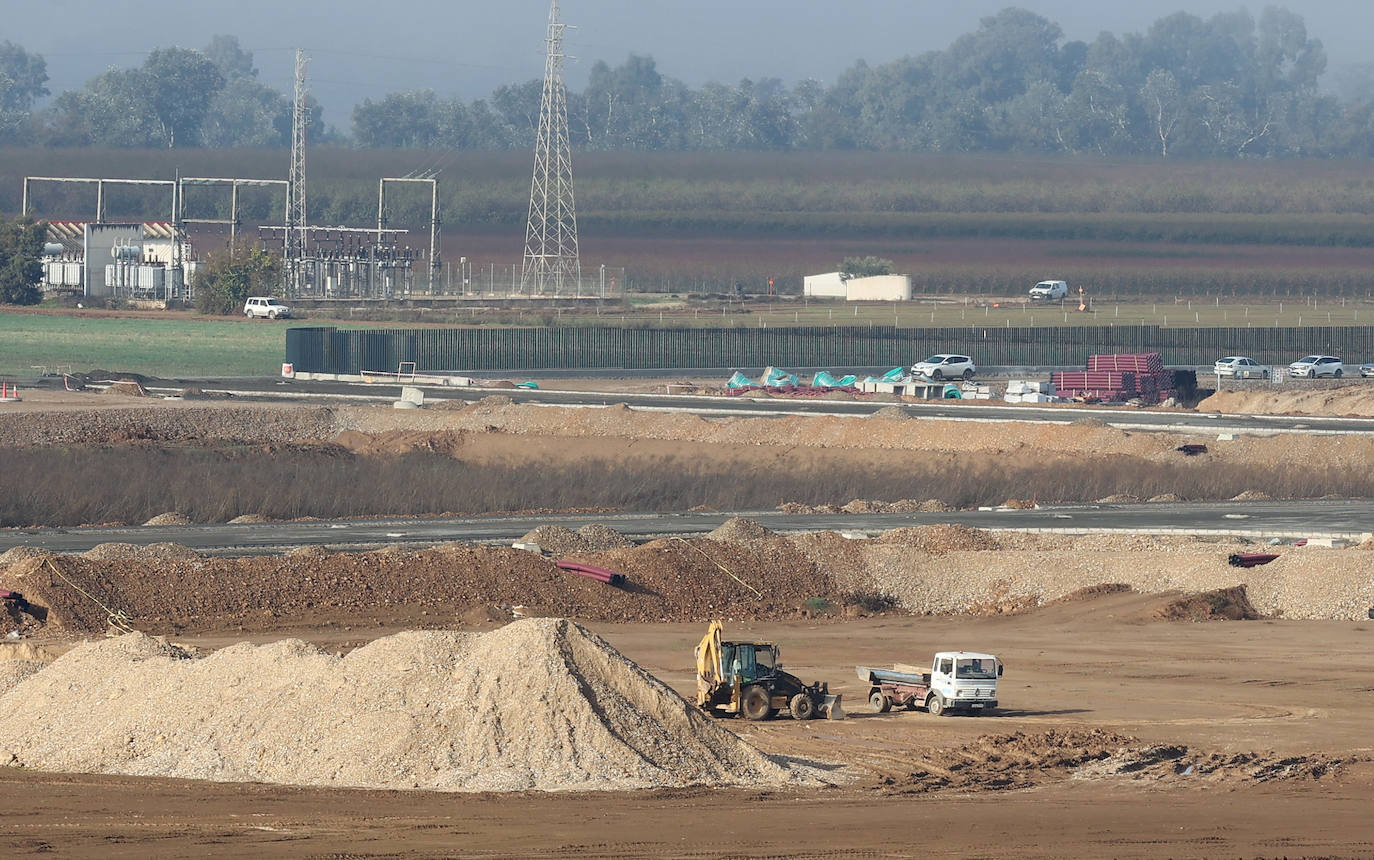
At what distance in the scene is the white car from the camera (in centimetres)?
10631

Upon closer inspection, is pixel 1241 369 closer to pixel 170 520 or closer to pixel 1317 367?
pixel 1317 367

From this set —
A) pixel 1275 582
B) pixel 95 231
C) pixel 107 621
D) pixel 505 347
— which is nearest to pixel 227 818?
pixel 107 621

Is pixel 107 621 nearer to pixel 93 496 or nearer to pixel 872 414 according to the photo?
pixel 93 496

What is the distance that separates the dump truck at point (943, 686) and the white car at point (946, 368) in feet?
240

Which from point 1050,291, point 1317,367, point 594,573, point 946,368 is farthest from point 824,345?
point 594,573

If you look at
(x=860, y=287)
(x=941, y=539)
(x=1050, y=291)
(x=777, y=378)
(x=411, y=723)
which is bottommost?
(x=941, y=539)

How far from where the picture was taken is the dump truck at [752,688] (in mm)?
31953

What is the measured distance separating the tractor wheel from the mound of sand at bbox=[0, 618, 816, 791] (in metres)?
6.37

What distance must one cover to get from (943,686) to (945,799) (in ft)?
24.1

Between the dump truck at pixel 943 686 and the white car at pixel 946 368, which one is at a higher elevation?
the white car at pixel 946 368

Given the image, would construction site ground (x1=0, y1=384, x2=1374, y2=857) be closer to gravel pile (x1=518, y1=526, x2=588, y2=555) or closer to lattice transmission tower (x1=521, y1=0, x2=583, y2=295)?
gravel pile (x1=518, y1=526, x2=588, y2=555)

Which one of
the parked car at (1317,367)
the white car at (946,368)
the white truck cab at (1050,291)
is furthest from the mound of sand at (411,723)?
the white truck cab at (1050,291)

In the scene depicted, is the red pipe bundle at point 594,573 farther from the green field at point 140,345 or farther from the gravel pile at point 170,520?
the green field at point 140,345

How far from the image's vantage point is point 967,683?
32656mm
